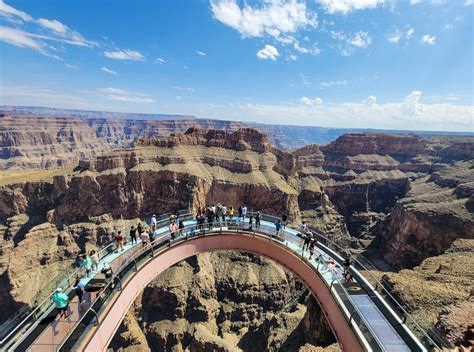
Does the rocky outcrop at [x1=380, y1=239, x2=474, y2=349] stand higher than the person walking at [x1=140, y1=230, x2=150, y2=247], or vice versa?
the person walking at [x1=140, y1=230, x2=150, y2=247]

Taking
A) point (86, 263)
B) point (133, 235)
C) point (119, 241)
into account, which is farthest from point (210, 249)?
point (86, 263)

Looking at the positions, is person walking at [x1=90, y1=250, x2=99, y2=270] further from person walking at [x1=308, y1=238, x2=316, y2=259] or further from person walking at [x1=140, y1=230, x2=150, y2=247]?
person walking at [x1=308, y1=238, x2=316, y2=259]

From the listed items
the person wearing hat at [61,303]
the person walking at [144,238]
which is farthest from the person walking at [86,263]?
the person wearing hat at [61,303]

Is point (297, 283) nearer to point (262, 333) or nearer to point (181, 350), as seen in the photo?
point (262, 333)

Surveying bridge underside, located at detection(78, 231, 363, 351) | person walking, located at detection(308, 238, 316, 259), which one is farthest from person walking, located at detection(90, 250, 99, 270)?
person walking, located at detection(308, 238, 316, 259)

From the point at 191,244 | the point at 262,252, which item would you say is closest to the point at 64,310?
the point at 191,244

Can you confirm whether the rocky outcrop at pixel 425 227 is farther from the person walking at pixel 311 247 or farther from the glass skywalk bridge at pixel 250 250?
the person walking at pixel 311 247
